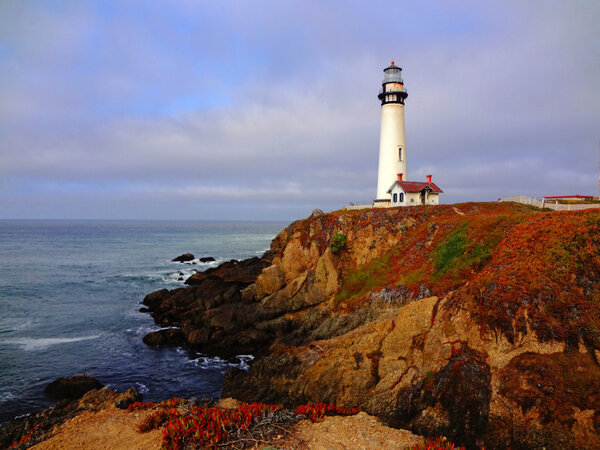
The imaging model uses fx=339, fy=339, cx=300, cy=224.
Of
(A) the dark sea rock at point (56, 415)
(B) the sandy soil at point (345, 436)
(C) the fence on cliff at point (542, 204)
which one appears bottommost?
(A) the dark sea rock at point (56, 415)

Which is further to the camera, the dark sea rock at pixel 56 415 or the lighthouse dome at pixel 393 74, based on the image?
the lighthouse dome at pixel 393 74

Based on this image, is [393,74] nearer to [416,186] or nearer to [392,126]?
[392,126]

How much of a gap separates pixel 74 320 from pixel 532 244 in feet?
118

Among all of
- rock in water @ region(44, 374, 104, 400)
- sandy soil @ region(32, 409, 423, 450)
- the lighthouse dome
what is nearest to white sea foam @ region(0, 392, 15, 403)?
rock in water @ region(44, 374, 104, 400)

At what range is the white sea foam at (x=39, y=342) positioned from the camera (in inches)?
987

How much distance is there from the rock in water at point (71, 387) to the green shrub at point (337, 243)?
1837 centimetres

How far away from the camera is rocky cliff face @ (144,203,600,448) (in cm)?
1124

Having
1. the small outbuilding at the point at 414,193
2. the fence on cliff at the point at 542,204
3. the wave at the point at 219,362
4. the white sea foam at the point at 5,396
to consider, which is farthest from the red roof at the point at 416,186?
the white sea foam at the point at 5,396

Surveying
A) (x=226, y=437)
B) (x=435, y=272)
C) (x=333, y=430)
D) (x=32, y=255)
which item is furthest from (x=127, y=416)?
(x=32, y=255)

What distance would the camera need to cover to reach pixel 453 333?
555 inches

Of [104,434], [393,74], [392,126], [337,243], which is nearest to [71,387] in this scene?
[104,434]

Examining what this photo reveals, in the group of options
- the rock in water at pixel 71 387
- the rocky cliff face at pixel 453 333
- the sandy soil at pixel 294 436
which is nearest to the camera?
the sandy soil at pixel 294 436

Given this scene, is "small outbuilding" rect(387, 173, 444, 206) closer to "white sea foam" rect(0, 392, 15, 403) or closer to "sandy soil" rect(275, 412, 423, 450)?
"sandy soil" rect(275, 412, 423, 450)

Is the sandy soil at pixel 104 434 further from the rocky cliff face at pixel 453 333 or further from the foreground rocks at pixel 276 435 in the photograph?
the rocky cliff face at pixel 453 333
